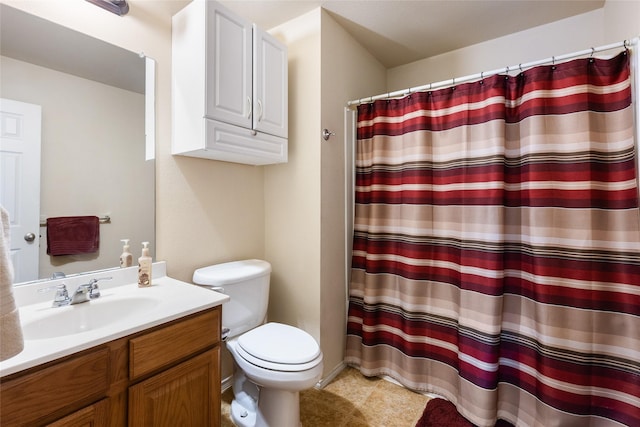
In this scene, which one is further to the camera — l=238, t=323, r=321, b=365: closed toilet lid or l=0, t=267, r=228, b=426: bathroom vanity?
l=238, t=323, r=321, b=365: closed toilet lid

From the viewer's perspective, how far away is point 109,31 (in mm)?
1359

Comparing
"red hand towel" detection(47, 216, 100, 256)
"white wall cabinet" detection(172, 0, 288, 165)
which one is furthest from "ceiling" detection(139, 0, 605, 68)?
"red hand towel" detection(47, 216, 100, 256)

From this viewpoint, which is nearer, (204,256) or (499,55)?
(204,256)

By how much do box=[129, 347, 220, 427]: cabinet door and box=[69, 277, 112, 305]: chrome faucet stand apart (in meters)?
0.45

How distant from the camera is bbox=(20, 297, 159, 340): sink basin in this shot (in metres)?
1.01

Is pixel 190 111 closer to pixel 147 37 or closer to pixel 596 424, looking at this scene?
pixel 147 37

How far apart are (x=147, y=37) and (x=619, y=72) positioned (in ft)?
7.18

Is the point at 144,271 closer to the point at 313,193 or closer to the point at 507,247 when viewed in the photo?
the point at 313,193

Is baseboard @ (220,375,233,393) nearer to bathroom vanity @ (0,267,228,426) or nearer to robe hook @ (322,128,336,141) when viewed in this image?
bathroom vanity @ (0,267,228,426)

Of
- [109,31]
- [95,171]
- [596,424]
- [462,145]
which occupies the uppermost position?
[109,31]

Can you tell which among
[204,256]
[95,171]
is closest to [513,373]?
[204,256]

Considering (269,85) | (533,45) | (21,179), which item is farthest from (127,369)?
(533,45)

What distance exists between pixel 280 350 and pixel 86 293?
0.83m

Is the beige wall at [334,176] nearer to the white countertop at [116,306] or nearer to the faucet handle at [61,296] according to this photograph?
the white countertop at [116,306]
